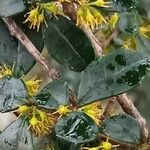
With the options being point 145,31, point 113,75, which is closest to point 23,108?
point 113,75

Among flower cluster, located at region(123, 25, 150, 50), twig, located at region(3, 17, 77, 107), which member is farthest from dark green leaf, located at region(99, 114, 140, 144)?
flower cluster, located at region(123, 25, 150, 50)

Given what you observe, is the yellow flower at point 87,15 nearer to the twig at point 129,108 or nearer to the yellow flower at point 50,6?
the yellow flower at point 50,6

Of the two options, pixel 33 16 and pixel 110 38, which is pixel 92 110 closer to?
pixel 33 16

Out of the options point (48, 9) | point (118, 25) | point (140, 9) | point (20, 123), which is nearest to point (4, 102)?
point (20, 123)

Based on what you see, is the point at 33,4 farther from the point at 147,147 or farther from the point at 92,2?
the point at 147,147

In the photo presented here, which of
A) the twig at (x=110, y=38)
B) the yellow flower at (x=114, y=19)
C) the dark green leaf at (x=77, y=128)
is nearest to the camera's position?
the dark green leaf at (x=77, y=128)

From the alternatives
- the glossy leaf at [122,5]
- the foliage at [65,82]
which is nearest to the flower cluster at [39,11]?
the foliage at [65,82]

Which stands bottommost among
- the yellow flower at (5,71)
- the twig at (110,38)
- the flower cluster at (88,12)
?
the twig at (110,38)
